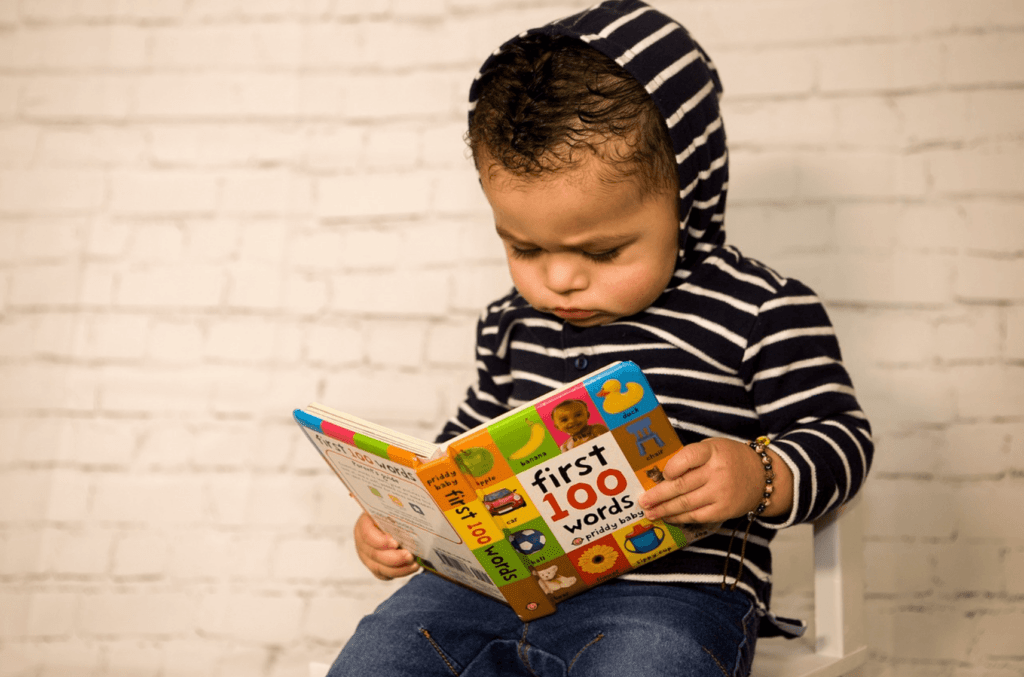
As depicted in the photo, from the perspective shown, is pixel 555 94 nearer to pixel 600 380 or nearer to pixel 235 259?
pixel 600 380

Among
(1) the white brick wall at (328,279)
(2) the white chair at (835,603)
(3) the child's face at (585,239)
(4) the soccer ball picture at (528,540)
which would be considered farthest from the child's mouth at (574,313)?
(1) the white brick wall at (328,279)

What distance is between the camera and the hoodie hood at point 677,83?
80cm

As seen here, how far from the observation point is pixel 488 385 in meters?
1.06

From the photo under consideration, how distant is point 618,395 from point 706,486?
0.12 m

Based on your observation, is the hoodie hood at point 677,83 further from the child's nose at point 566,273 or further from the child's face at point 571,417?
the child's face at point 571,417

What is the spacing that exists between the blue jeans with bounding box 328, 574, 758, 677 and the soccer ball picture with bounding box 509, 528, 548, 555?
0.35 feet

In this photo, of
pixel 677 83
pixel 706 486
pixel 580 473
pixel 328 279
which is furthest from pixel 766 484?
pixel 328 279

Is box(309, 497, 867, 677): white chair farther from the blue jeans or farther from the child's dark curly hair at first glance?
the child's dark curly hair

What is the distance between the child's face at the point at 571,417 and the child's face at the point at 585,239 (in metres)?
0.16

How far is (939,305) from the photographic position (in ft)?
4.22

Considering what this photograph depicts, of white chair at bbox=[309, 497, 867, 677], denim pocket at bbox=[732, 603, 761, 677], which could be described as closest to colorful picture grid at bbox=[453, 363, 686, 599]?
denim pocket at bbox=[732, 603, 761, 677]

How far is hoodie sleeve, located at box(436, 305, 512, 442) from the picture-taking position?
1.04 meters

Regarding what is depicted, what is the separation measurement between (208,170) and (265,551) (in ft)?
2.25

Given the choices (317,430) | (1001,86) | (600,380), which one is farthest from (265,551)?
(1001,86)
